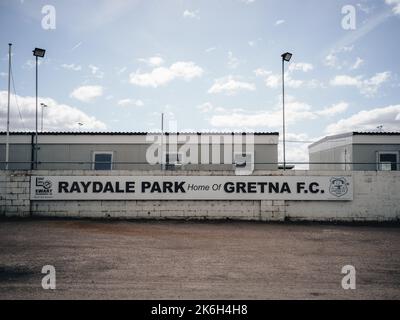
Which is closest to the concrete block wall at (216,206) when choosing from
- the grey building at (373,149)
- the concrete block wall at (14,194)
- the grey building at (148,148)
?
the concrete block wall at (14,194)

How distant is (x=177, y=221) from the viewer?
45.4 feet

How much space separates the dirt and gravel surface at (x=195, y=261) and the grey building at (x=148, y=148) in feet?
21.8

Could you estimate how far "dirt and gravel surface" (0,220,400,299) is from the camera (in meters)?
5.48

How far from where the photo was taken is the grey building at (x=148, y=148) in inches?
733

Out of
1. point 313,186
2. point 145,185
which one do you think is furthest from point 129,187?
point 313,186

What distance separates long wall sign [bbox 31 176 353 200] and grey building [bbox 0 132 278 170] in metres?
4.28

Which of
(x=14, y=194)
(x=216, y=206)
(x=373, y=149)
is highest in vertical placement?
(x=373, y=149)

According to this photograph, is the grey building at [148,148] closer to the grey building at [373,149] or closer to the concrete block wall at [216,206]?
the concrete block wall at [216,206]

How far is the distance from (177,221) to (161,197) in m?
1.32

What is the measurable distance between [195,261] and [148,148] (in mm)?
12032

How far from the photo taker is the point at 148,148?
18672 millimetres

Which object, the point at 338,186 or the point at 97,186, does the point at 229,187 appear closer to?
the point at 338,186
